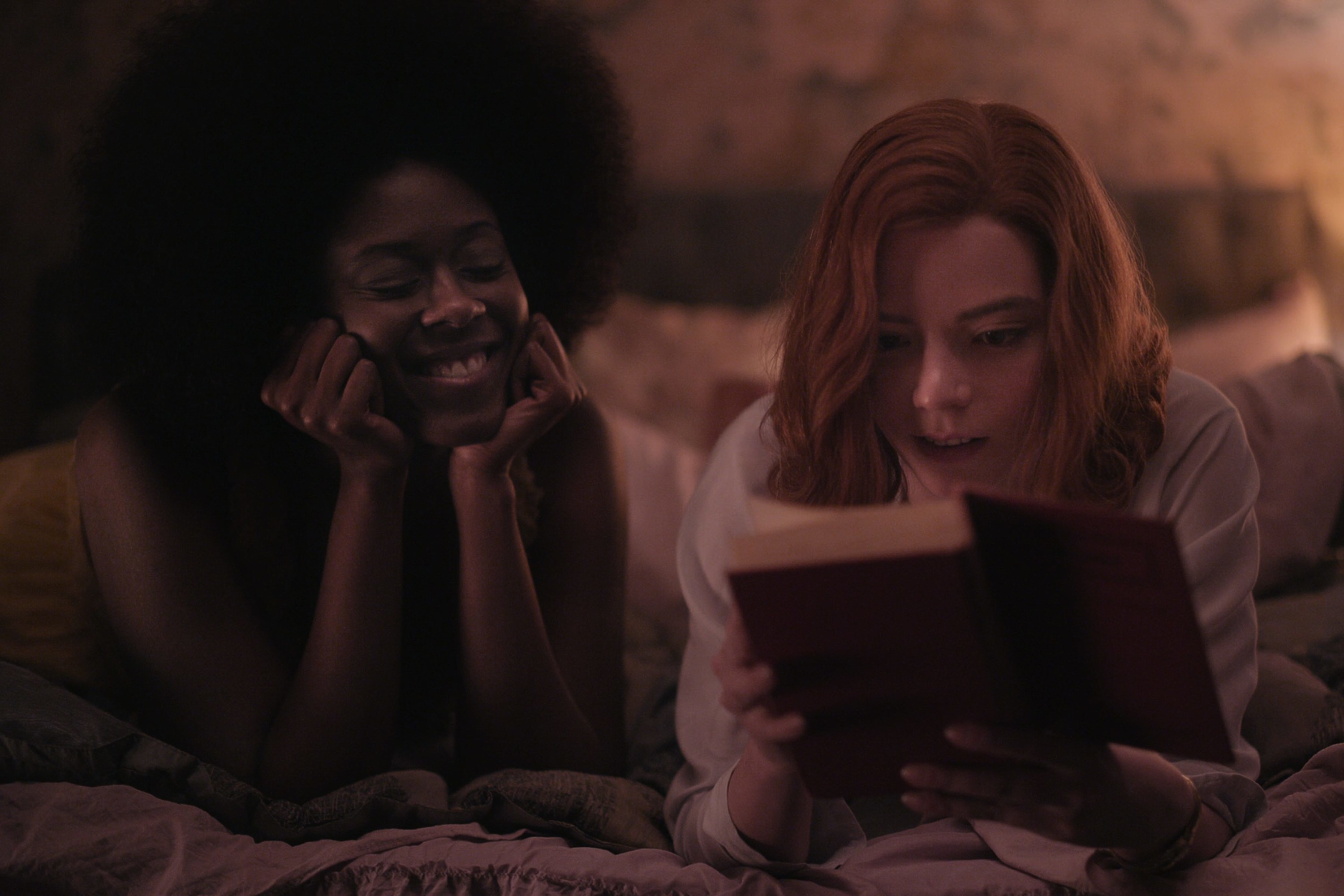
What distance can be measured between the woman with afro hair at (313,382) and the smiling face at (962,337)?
0.34 m

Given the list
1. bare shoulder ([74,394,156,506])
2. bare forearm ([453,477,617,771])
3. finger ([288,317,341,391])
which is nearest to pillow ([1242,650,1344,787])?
bare forearm ([453,477,617,771])

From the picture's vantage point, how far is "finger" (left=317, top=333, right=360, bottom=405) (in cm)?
93

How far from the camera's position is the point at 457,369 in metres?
0.98

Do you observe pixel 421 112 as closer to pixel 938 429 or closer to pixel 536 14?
pixel 536 14

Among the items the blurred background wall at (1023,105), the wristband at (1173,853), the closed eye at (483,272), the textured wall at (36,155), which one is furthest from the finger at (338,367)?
the blurred background wall at (1023,105)

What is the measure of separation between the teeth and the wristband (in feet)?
2.26

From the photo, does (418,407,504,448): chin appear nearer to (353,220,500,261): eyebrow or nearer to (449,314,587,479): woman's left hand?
(449,314,587,479): woman's left hand

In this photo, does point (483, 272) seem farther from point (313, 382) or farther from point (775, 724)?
point (775, 724)

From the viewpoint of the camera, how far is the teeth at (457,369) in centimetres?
98

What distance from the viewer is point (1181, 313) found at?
8.07 feet

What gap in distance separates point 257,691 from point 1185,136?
8.42 feet

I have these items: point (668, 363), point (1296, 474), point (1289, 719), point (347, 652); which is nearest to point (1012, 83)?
point (668, 363)

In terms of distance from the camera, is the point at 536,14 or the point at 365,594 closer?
the point at 365,594

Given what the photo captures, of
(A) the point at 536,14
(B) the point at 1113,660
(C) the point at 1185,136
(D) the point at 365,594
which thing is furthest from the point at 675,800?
(C) the point at 1185,136
